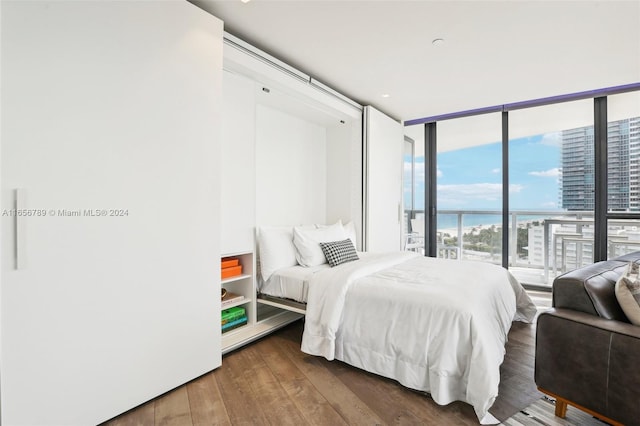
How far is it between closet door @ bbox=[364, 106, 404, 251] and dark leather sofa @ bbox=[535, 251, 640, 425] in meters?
2.35

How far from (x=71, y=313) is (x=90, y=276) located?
182 mm

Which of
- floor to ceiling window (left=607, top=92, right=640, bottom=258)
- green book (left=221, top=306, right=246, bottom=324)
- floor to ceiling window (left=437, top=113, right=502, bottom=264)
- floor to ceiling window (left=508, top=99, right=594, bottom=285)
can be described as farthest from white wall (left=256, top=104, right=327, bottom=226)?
floor to ceiling window (left=607, top=92, right=640, bottom=258)

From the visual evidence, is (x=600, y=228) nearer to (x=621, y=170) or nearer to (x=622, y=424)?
(x=621, y=170)

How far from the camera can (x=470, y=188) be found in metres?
4.63

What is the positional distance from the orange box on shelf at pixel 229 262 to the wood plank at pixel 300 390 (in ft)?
2.33

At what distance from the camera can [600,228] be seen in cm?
372

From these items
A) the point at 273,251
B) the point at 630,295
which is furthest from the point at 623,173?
the point at 273,251

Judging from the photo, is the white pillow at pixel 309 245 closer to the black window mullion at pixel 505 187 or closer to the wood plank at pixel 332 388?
the wood plank at pixel 332 388

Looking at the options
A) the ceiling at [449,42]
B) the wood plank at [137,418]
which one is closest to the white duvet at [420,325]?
the wood plank at [137,418]

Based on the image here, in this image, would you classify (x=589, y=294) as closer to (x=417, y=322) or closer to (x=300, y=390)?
(x=417, y=322)

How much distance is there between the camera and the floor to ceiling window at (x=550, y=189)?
3.89 metres

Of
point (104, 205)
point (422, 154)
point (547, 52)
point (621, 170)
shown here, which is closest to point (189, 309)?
point (104, 205)

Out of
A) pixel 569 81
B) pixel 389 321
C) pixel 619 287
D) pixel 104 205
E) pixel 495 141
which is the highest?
pixel 569 81

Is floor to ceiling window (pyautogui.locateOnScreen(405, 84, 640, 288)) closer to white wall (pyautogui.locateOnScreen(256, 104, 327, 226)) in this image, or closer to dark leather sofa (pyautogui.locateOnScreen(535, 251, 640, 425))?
white wall (pyautogui.locateOnScreen(256, 104, 327, 226))
